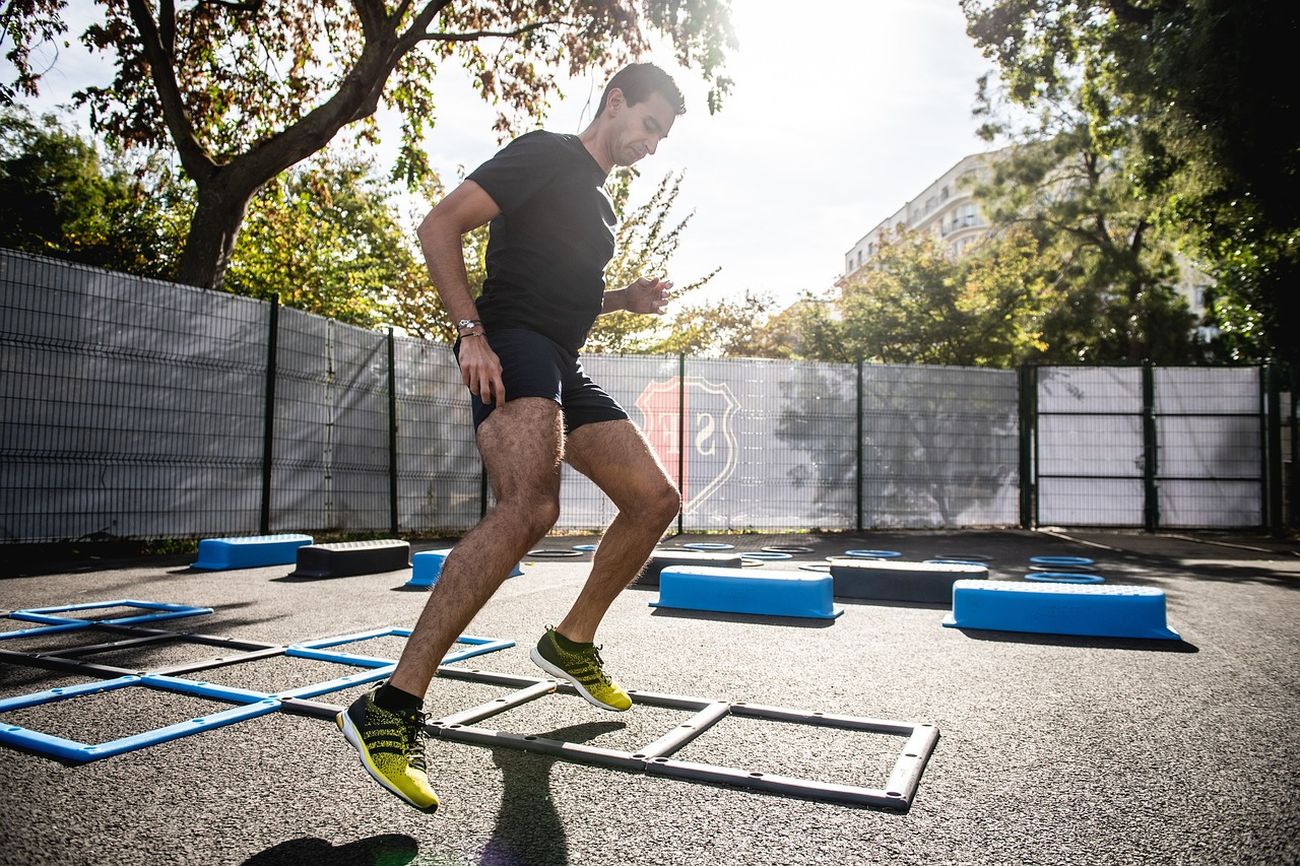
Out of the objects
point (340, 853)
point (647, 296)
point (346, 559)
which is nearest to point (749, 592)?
point (647, 296)

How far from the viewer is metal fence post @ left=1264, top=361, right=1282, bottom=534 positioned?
1177 cm

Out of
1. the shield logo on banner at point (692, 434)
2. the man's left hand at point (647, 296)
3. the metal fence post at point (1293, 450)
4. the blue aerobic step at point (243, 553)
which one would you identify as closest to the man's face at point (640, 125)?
the man's left hand at point (647, 296)

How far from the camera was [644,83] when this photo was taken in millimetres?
2648

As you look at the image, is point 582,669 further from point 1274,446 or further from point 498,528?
point 1274,446

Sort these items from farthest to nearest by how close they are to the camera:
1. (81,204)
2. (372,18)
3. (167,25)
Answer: (81,204)
(372,18)
(167,25)

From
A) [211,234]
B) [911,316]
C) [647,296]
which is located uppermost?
[911,316]

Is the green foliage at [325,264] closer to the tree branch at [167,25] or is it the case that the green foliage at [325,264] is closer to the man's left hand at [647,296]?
the tree branch at [167,25]

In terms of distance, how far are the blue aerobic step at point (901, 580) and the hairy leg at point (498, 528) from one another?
3.87 meters

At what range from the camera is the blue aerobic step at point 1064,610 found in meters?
4.20

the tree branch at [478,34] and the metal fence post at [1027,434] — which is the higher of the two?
the tree branch at [478,34]

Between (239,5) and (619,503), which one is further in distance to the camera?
(239,5)

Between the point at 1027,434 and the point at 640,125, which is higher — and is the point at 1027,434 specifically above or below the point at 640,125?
below

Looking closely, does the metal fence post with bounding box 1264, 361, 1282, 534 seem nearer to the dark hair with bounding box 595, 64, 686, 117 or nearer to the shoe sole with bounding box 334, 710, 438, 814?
the dark hair with bounding box 595, 64, 686, 117

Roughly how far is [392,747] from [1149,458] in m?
12.6
